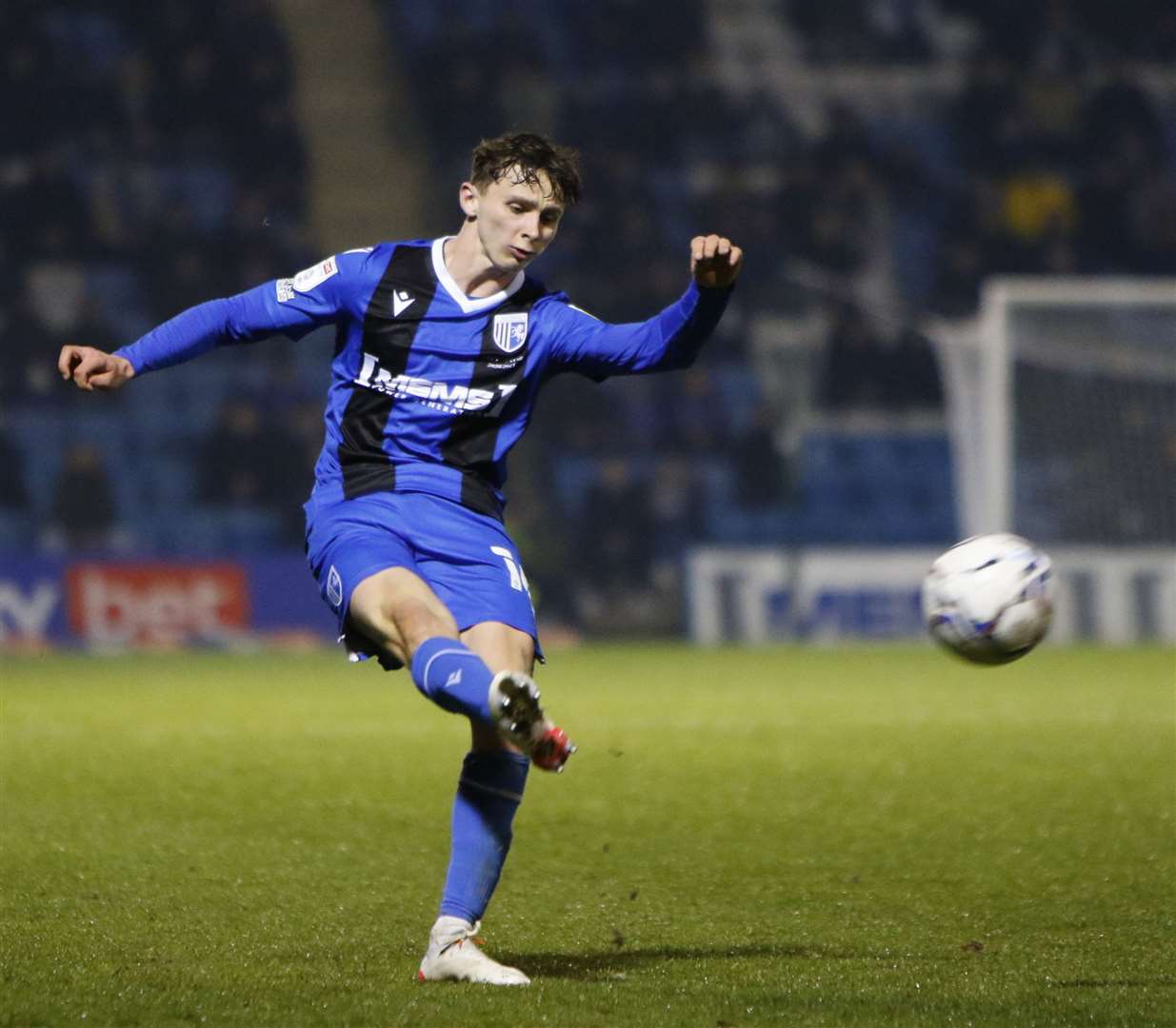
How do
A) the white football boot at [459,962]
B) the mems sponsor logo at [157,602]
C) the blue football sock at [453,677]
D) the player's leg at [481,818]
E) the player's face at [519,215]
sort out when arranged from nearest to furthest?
the blue football sock at [453,677] < the white football boot at [459,962] < the player's leg at [481,818] < the player's face at [519,215] < the mems sponsor logo at [157,602]

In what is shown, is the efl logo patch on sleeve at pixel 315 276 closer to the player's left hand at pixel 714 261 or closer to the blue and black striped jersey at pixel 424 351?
the blue and black striped jersey at pixel 424 351

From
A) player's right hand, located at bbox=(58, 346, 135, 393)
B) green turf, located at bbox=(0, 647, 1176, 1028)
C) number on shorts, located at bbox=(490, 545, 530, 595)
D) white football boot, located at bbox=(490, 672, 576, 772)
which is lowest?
green turf, located at bbox=(0, 647, 1176, 1028)

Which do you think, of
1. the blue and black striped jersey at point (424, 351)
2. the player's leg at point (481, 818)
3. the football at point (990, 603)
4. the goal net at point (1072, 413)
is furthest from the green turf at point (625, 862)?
the goal net at point (1072, 413)

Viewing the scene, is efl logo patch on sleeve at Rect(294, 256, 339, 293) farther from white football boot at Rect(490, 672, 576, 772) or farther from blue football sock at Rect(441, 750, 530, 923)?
white football boot at Rect(490, 672, 576, 772)

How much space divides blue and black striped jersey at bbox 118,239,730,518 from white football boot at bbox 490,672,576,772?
94cm

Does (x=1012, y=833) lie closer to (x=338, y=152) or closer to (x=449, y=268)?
(x=449, y=268)

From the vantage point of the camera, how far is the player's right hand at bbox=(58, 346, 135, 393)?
4270 millimetres

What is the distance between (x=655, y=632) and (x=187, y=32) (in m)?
8.72

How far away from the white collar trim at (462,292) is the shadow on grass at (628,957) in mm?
1470

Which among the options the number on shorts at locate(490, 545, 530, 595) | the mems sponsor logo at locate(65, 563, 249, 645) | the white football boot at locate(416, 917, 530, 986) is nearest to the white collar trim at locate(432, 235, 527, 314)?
the number on shorts at locate(490, 545, 530, 595)

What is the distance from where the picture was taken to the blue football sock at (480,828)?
13.6 feet

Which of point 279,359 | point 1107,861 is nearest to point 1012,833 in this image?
point 1107,861

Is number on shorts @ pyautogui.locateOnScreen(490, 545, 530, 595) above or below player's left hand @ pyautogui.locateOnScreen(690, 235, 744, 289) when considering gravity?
below

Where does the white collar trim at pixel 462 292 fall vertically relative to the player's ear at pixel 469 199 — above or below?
below
